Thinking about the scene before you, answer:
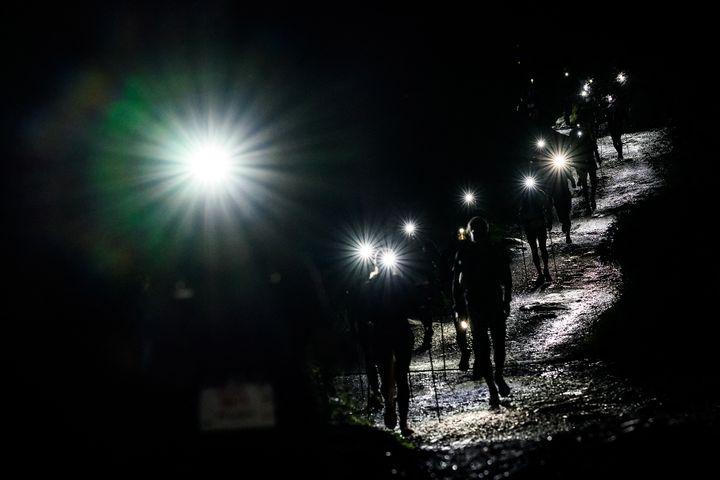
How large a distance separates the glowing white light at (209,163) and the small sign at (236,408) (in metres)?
6.72

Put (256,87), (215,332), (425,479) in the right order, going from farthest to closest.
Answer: (256,87) < (425,479) < (215,332)

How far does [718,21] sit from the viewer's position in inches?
592

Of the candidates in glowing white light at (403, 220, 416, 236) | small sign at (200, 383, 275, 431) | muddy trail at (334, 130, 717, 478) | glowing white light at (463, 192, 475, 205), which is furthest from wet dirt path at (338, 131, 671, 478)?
glowing white light at (463, 192, 475, 205)

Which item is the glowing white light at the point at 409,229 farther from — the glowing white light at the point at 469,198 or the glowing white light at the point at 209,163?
the glowing white light at the point at 469,198

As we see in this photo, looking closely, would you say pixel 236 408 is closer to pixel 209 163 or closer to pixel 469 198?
pixel 209 163

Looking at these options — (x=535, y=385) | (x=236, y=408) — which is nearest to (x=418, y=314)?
(x=535, y=385)

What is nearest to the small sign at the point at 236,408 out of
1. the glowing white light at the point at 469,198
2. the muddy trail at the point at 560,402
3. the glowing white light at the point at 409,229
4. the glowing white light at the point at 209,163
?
the muddy trail at the point at 560,402

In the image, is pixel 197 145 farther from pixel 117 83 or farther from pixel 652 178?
pixel 652 178

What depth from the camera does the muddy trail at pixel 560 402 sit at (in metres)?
4.29

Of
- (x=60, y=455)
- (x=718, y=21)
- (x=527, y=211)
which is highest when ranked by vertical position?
(x=718, y=21)

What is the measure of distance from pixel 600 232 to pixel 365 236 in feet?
26.9

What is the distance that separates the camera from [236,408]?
146 inches

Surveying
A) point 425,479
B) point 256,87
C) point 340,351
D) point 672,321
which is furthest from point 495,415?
point 256,87

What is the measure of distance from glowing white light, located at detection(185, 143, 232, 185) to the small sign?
672 centimetres
